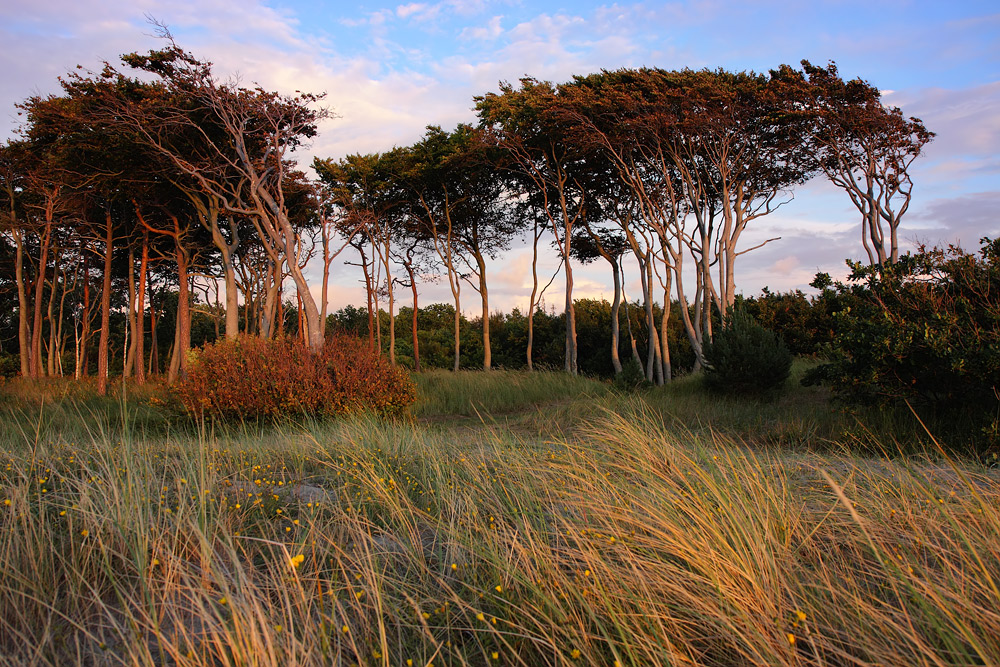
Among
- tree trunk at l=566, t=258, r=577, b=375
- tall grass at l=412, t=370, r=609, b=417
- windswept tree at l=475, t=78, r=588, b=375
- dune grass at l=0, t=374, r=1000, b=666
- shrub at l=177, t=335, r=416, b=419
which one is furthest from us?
tree trunk at l=566, t=258, r=577, b=375

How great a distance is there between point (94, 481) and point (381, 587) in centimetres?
220

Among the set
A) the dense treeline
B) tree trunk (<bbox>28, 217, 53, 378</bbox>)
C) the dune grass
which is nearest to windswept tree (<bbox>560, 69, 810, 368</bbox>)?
the dense treeline

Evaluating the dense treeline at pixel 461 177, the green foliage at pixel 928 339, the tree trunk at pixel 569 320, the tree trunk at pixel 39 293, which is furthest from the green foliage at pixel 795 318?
the tree trunk at pixel 39 293

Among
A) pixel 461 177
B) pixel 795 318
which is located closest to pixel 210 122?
pixel 461 177

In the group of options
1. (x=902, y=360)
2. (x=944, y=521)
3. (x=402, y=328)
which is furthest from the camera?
(x=402, y=328)

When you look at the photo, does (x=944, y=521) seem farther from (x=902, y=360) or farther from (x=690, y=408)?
(x=690, y=408)

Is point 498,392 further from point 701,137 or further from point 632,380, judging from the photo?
point 701,137

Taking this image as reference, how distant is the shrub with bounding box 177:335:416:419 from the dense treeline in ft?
3.83

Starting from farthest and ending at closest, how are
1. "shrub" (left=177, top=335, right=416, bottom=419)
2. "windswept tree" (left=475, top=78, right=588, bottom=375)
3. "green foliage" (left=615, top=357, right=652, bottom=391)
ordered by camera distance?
"windswept tree" (left=475, top=78, right=588, bottom=375)
"green foliage" (left=615, top=357, right=652, bottom=391)
"shrub" (left=177, top=335, right=416, bottom=419)

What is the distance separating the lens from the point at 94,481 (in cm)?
337

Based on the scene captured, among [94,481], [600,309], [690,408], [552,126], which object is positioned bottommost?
[690,408]

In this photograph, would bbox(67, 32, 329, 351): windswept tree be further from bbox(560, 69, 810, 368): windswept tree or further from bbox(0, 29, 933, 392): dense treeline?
bbox(560, 69, 810, 368): windswept tree

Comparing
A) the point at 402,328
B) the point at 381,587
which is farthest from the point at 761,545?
the point at 402,328

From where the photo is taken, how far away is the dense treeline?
14.4m
